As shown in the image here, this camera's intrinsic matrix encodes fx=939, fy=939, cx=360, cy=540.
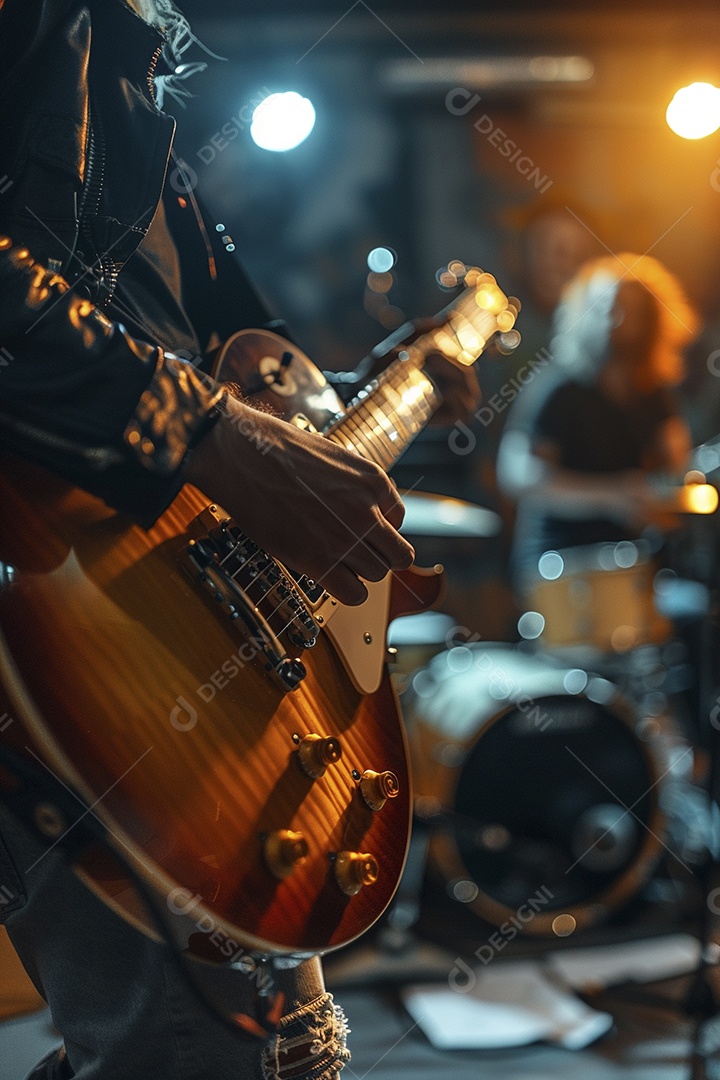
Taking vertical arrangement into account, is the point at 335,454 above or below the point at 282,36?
below

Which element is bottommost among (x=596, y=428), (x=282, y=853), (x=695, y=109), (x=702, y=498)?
(x=282, y=853)

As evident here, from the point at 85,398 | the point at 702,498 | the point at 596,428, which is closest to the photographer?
the point at 85,398

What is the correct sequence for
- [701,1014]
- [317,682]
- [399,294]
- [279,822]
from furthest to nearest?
[399,294] < [701,1014] < [317,682] < [279,822]

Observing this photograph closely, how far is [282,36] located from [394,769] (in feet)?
13.8

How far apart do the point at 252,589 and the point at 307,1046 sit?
464mm

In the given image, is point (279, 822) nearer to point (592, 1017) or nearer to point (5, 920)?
point (5, 920)

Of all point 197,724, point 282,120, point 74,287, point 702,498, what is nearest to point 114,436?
point 74,287

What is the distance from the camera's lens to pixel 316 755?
94 centimetres

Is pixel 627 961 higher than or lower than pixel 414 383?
lower

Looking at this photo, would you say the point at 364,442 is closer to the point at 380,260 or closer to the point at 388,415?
the point at 388,415

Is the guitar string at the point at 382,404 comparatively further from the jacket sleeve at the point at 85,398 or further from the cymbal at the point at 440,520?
the cymbal at the point at 440,520

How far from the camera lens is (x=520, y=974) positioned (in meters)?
2.76

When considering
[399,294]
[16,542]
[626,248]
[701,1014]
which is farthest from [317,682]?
[626,248]

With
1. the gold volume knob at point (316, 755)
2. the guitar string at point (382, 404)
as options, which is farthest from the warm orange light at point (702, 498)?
the gold volume knob at point (316, 755)
